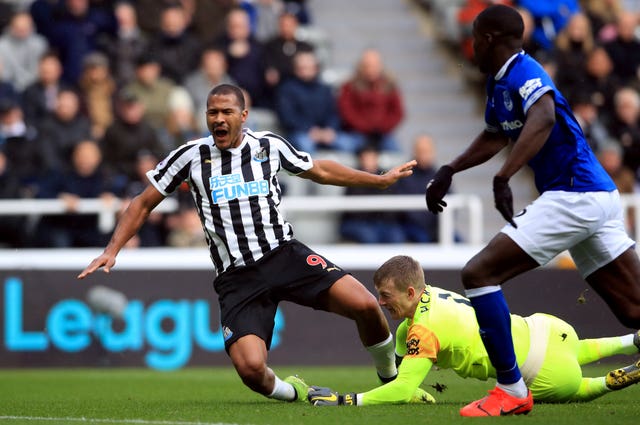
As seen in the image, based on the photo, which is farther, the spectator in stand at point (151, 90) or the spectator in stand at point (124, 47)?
the spectator in stand at point (124, 47)

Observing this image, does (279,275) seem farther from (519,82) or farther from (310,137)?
(310,137)

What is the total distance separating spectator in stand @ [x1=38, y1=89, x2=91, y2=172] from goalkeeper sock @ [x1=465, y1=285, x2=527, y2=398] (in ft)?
25.5

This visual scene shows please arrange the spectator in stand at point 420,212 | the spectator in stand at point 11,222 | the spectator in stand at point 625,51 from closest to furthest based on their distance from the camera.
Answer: the spectator in stand at point 11,222 < the spectator in stand at point 420,212 < the spectator in stand at point 625,51

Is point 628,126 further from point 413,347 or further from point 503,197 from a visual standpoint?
point 503,197

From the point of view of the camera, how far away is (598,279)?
746 centimetres

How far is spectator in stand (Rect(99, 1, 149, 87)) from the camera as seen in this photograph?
15633 mm

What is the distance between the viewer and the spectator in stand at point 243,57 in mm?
15836

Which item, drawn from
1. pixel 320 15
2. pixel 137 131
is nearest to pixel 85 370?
pixel 137 131

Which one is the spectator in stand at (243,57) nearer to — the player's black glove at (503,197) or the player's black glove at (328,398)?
the player's black glove at (328,398)

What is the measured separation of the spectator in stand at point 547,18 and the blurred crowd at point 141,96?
8.08ft

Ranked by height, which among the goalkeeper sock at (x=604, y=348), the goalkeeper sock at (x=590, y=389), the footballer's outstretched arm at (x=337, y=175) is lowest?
the goalkeeper sock at (x=590, y=389)

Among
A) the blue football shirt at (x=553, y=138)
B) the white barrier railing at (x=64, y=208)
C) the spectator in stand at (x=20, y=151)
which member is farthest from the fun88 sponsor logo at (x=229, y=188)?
the spectator in stand at (x=20, y=151)

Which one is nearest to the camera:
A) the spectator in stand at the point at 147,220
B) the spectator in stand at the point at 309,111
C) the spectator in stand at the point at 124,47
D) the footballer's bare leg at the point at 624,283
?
the footballer's bare leg at the point at 624,283

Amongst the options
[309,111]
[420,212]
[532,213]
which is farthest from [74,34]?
[532,213]
